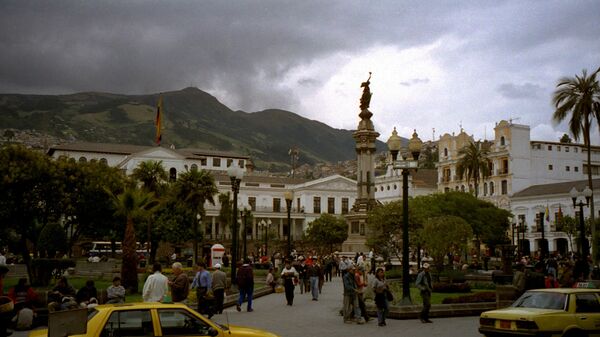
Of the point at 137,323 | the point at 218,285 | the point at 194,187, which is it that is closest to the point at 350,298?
the point at 218,285

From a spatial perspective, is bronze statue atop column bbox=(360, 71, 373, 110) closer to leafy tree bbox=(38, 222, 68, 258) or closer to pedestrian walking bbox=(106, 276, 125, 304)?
leafy tree bbox=(38, 222, 68, 258)

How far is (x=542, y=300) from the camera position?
40.7ft

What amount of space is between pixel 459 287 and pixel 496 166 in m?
55.3

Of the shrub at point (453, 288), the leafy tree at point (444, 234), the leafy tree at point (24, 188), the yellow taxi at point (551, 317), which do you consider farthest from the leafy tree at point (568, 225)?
the yellow taxi at point (551, 317)

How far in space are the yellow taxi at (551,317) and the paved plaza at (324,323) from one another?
2.59 metres

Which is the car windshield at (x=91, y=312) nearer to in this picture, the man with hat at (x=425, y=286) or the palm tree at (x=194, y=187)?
the man with hat at (x=425, y=286)

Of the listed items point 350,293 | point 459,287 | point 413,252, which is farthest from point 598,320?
point 413,252

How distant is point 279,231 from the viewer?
93.3 meters

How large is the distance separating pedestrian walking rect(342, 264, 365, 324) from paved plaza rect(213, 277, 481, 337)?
0.98 feet

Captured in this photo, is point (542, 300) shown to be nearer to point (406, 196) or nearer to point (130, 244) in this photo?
point (406, 196)

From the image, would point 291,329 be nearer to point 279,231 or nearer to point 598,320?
point 598,320

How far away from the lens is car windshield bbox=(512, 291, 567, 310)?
12.1 meters

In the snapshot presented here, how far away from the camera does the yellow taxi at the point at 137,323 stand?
28.8ft

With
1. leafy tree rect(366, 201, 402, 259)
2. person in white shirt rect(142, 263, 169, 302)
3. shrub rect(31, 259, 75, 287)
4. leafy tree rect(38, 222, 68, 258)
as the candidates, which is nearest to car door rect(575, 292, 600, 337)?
person in white shirt rect(142, 263, 169, 302)
